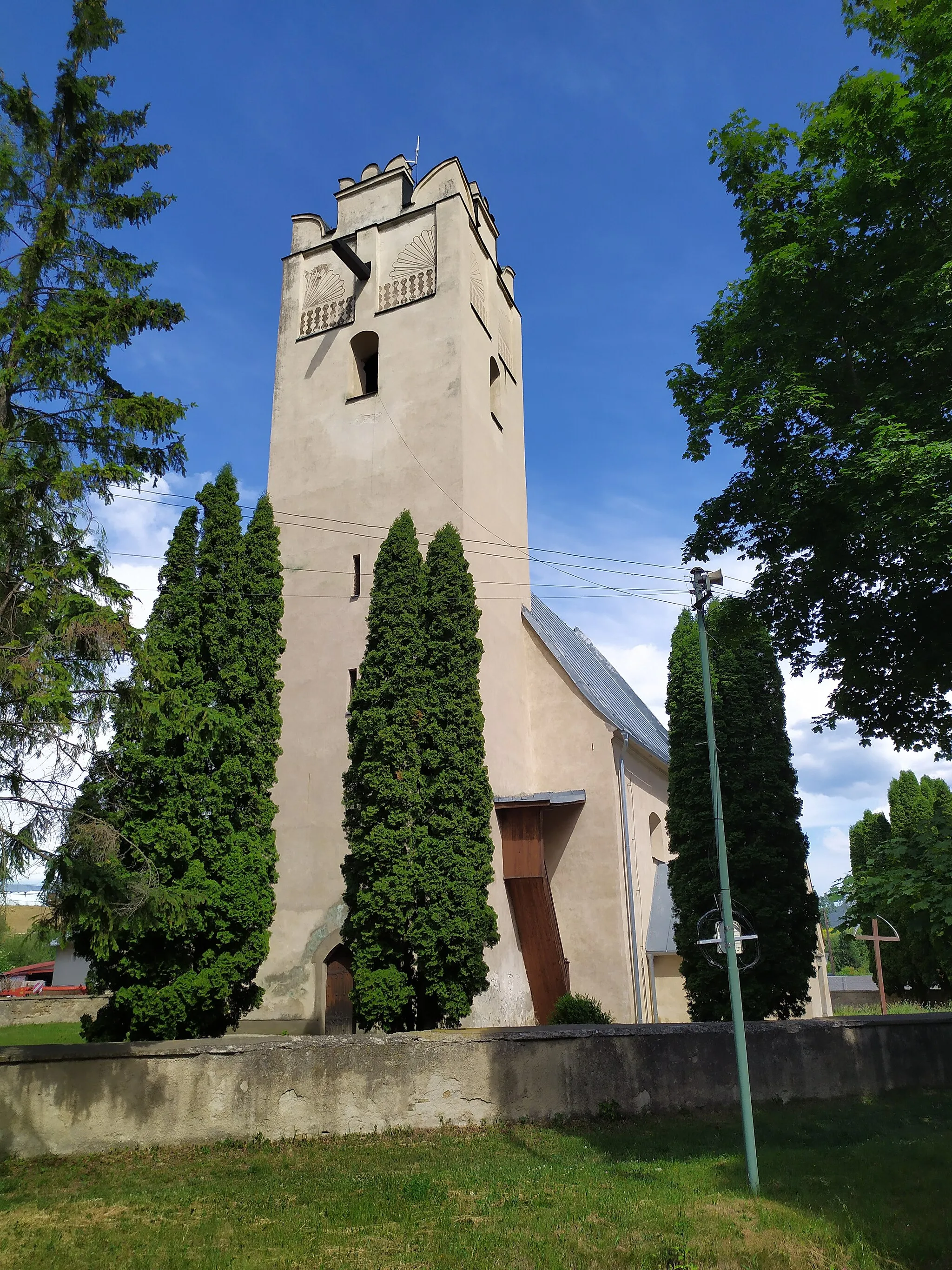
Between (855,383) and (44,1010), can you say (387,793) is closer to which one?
(855,383)

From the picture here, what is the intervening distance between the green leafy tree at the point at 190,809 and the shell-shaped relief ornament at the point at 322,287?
1000 cm

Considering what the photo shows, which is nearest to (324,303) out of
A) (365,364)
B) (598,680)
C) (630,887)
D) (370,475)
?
(365,364)

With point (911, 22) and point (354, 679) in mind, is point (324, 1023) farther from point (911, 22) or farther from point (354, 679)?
point (911, 22)

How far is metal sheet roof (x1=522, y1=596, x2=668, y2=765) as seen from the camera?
2053cm

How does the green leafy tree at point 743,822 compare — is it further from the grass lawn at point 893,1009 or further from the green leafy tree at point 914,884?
the grass lawn at point 893,1009

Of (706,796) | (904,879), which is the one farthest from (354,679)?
(904,879)

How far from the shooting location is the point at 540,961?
58.2ft

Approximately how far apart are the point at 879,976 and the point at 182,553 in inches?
747

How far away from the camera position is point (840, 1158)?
8758 millimetres

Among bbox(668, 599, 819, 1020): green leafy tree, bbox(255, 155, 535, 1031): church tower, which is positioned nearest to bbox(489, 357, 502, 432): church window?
bbox(255, 155, 535, 1031): church tower

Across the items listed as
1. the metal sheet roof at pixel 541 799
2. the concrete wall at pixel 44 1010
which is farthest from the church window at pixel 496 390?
the concrete wall at pixel 44 1010

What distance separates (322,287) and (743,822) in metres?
16.7

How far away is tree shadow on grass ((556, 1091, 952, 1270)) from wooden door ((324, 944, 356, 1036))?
291 inches

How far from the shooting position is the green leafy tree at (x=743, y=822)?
14070 mm
